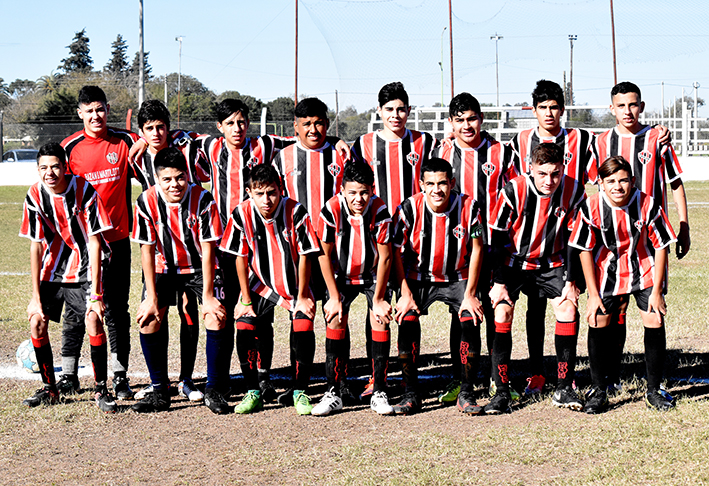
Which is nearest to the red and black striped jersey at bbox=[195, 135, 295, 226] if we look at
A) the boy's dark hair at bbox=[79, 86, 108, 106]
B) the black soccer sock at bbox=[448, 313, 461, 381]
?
the boy's dark hair at bbox=[79, 86, 108, 106]

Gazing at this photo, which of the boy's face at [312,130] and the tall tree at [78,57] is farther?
the tall tree at [78,57]

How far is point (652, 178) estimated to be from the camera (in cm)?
464

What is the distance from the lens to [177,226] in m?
4.50

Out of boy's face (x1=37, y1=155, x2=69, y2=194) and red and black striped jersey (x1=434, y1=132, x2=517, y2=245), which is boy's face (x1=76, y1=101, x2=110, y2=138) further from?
red and black striped jersey (x1=434, y1=132, x2=517, y2=245)

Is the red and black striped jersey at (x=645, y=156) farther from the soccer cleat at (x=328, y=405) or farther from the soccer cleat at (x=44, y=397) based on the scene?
the soccer cleat at (x=44, y=397)

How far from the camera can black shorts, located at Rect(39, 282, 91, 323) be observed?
4.59 metres

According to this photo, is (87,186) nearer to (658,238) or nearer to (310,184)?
(310,184)

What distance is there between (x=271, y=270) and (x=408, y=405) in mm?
1109

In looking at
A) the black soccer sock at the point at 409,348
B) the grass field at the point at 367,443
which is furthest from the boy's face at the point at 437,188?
the grass field at the point at 367,443

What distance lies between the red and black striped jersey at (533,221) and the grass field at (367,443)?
84 cm

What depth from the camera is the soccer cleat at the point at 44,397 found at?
4504mm

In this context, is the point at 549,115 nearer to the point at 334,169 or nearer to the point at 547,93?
the point at 547,93

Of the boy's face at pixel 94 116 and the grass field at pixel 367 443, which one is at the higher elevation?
the boy's face at pixel 94 116

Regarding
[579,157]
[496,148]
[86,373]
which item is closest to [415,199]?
[496,148]
